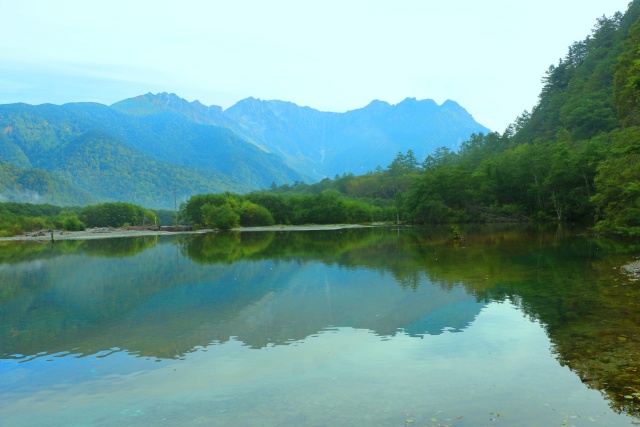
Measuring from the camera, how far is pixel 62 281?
32.3 m

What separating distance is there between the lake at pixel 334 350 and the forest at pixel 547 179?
37.9 feet

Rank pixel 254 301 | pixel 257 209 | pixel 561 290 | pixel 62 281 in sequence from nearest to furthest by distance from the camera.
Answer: pixel 561 290
pixel 254 301
pixel 62 281
pixel 257 209

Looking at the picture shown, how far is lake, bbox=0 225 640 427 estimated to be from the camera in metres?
10.0

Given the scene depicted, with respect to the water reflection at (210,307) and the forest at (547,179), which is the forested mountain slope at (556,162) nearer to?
the forest at (547,179)

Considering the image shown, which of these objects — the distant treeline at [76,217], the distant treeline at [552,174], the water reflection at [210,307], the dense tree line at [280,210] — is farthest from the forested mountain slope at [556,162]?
the distant treeline at [76,217]

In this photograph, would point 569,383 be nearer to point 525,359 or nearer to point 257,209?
point 525,359

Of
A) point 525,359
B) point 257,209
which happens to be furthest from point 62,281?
point 257,209

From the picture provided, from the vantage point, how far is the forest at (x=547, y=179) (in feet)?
146

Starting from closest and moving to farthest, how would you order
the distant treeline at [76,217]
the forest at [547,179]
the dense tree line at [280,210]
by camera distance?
the forest at [547,179] → the distant treeline at [76,217] → the dense tree line at [280,210]

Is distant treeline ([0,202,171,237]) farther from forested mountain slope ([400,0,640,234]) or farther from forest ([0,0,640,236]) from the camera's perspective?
forested mountain slope ([400,0,640,234])

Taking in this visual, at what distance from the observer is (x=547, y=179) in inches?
3174

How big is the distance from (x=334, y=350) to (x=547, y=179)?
76.7 metres

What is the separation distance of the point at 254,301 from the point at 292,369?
10.1 m

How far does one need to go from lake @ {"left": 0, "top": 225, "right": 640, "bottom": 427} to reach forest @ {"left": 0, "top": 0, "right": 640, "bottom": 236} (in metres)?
11.5
